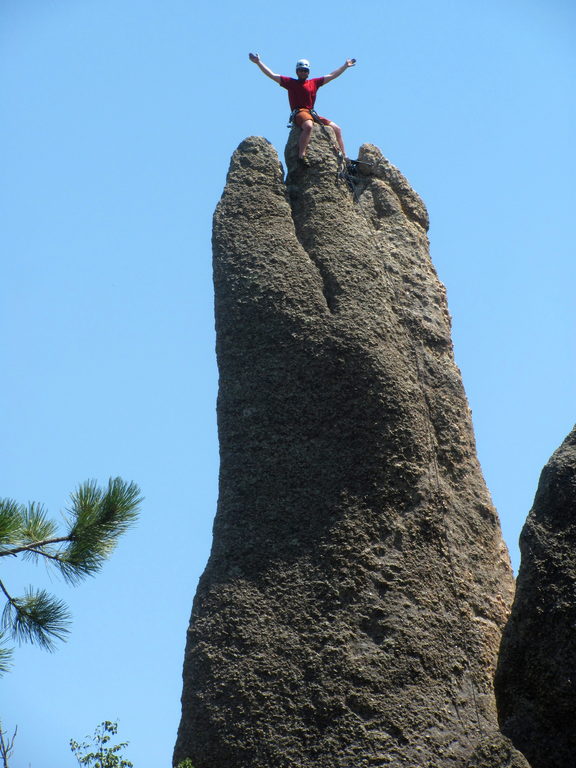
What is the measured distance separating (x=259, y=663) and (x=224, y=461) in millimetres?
1432

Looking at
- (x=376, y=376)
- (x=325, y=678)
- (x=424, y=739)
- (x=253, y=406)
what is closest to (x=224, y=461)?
(x=253, y=406)

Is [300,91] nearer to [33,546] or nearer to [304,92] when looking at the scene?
[304,92]

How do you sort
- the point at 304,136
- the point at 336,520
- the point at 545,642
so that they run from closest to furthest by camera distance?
the point at 545,642 → the point at 336,520 → the point at 304,136

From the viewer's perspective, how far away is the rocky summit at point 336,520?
6711 millimetres

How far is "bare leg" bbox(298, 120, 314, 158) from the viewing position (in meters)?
9.14

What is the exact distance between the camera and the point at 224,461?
7672 millimetres

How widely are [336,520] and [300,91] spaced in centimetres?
404

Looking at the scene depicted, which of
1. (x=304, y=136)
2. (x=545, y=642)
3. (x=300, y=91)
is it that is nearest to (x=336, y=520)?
(x=545, y=642)

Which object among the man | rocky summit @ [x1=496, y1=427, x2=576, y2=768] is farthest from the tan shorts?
rocky summit @ [x1=496, y1=427, x2=576, y2=768]

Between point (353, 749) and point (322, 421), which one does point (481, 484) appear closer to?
point (322, 421)

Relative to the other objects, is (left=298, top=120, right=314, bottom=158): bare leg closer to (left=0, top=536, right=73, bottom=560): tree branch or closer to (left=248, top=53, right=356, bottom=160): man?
(left=248, top=53, right=356, bottom=160): man

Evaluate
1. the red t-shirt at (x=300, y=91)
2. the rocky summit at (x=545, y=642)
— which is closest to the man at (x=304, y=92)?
the red t-shirt at (x=300, y=91)

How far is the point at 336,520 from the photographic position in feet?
23.8

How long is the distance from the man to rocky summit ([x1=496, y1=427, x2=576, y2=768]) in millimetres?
3818
